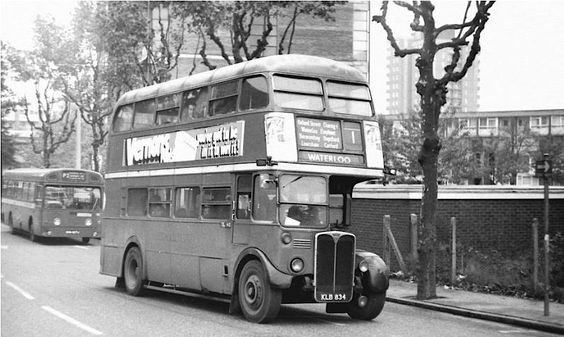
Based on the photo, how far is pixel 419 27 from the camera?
59.3ft

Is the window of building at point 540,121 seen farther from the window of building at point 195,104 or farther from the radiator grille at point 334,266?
the radiator grille at point 334,266

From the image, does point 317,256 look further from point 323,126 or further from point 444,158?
point 444,158

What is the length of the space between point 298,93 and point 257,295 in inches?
134

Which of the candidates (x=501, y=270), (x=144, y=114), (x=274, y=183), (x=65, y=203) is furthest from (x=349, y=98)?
(x=65, y=203)

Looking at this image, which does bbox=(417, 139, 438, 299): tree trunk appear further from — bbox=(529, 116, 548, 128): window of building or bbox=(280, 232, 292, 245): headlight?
bbox=(529, 116, 548, 128): window of building

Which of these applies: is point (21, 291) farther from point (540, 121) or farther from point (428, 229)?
point (540, 121)

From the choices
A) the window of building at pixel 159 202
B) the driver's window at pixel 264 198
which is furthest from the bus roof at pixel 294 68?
the window of building at pixel 159 202

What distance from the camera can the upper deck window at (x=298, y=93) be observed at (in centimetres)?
1341

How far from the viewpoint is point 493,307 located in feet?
52.0

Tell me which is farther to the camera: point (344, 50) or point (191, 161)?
point (344, 50)

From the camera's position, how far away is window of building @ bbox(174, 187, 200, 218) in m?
15.5

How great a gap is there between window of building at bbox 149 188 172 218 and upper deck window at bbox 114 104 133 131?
1988 millimetres

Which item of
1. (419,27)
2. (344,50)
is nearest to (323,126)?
(419,27)

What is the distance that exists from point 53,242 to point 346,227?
76.3 ft
